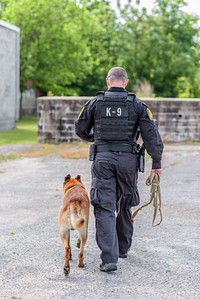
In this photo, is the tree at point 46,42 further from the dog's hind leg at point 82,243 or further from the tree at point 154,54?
the dog's hind leg at point 82,243

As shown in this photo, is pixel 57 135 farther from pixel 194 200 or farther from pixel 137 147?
pixel 137 147

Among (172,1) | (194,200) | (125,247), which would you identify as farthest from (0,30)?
(172,1)

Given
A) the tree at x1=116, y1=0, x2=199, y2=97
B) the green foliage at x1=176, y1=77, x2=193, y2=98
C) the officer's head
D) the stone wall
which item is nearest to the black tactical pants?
the officer's head

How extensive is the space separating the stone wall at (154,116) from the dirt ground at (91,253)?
6.82 meters

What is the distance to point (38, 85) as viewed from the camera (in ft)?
112

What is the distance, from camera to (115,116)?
19.0 feet

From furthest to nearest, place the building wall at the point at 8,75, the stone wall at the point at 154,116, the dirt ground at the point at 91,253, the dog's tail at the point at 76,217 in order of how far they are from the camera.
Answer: the building wall at the point at 8,75 → the stone wall at the point at 154,116 → the dog's tail at the point at 76,217 → the dirt ground at the point at 91,253

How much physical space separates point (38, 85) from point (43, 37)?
2839 mm

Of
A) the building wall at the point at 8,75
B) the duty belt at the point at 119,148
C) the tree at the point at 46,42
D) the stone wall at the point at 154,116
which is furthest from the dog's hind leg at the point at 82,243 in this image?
the tree at the point at 46,42

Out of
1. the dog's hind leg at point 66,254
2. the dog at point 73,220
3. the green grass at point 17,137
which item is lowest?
the green grass at point 17,137

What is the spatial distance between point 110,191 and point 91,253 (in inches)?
33.8

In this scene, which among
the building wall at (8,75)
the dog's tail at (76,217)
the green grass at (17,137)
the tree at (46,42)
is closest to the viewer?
the dog's tail at (76,217)

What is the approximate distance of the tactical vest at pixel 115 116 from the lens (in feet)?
19.0

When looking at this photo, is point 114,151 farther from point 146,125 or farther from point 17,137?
point 17,137
